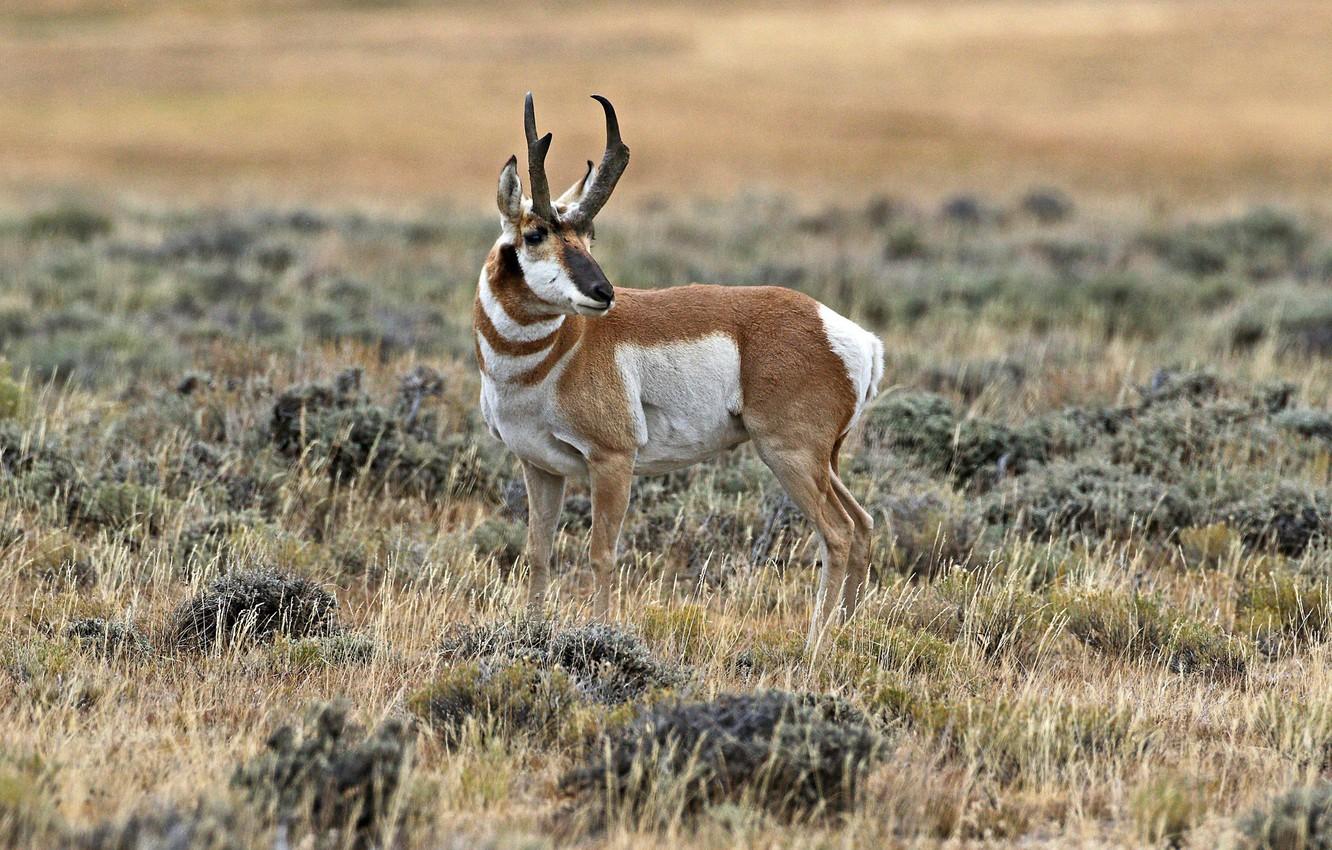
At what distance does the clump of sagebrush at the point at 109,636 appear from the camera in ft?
19.2

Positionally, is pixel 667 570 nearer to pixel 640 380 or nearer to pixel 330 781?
pixel 640 380

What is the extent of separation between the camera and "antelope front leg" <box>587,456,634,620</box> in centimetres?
640

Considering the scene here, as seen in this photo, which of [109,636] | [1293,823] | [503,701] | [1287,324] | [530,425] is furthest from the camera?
[1287,324]

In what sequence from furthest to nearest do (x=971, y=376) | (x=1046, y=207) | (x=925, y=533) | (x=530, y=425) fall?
(x=1046, y=207) → (x=971, y=376) → (x=925, y=533) → (x=530, y=425)

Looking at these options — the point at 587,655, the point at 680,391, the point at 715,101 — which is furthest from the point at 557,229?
the point at 715,101

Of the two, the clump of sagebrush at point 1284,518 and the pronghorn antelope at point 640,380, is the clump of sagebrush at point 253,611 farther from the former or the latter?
the clump of sagebrush at point 1284,518

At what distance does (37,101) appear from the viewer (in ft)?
171

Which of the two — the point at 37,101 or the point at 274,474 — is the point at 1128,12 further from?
the point at 274,474

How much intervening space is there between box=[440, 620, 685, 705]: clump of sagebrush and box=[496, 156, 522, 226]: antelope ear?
1.77 m

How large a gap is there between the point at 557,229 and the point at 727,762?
254 centimetres

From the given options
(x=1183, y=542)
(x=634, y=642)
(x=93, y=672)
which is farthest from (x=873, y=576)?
(x=93, y=672)

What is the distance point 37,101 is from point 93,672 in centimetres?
5283

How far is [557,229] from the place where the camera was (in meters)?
6.13

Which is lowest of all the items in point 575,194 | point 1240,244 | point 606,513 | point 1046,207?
point 606,513
